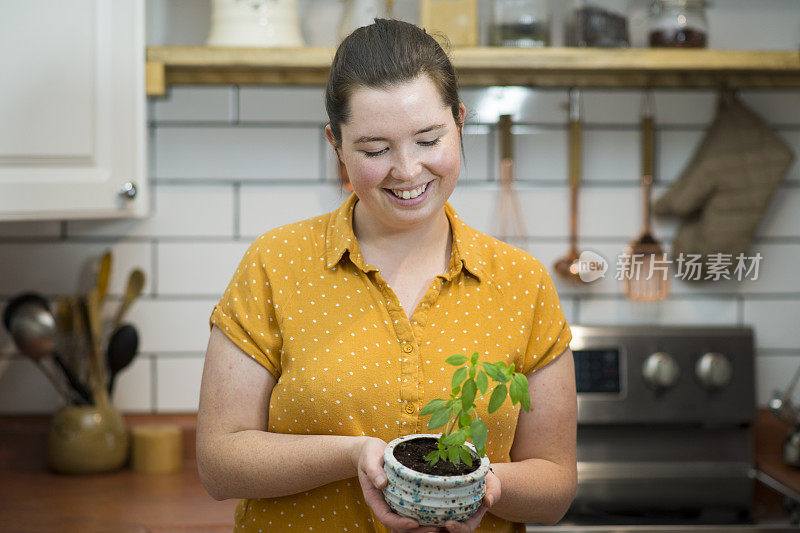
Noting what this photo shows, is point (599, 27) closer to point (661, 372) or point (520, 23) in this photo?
point (520, 23)

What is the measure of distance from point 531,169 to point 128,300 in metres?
0.82

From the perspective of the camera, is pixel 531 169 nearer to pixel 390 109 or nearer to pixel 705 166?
pixel 705 166

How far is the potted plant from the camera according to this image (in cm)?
74

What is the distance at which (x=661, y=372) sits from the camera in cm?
162

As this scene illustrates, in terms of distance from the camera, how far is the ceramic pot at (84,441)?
1.55 meters

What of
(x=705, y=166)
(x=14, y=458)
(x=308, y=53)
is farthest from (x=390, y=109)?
(x=14, y=458)

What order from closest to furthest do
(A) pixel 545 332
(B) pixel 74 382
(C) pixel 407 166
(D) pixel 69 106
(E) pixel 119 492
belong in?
Result: (C) pixel 407 166 → (A) pixel 545 332 → (D) pixel 69 106 → (E) pixel 119 492 → (B) pixel 74 382

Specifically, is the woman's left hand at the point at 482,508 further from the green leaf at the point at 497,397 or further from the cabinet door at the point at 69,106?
the cabinet door at the point at 69,106

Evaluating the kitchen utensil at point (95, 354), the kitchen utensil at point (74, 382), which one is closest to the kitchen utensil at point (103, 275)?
the kitchen utensil at point (95, 354)

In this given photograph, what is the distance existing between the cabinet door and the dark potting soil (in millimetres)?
801

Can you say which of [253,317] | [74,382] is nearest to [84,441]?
[74,382]

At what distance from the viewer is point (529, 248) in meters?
1.72

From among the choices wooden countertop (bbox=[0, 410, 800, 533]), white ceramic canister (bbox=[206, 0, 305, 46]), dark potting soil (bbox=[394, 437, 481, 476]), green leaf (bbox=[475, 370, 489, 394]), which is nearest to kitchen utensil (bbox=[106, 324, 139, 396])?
wooden countertop (bbox=[0, 410, 800, 533])

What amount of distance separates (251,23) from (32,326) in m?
0.66
